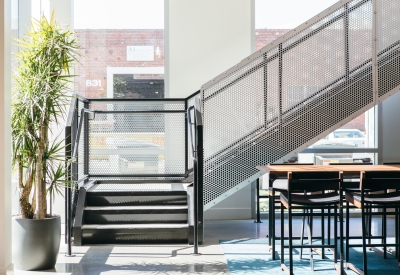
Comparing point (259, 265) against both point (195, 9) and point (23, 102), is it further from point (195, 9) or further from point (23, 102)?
point (195, 9)

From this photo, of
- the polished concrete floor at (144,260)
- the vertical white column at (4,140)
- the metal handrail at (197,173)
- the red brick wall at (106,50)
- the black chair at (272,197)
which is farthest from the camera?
the red brick wall at (106,50)

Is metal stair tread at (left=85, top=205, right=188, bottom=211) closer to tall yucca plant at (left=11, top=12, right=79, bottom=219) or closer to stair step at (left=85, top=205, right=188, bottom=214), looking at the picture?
stair step at (left=85, top=205, right=188, bottom=214)

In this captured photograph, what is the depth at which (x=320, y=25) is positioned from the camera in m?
7.08

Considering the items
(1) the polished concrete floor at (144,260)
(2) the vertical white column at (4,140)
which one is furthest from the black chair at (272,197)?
(2) the vertical white column at (4,140)

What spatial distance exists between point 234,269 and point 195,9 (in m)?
4.42

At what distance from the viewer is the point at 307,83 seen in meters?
7.13

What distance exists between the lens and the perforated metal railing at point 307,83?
711 cm

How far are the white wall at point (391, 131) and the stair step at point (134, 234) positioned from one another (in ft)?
12.3

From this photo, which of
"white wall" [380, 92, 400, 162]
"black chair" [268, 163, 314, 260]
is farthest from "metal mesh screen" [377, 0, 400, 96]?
"white wall" [380, 92, 400, 162]

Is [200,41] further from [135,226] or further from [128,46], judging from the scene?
[135,226]

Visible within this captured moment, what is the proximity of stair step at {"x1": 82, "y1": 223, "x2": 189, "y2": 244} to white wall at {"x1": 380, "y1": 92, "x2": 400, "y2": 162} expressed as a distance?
12.3ft

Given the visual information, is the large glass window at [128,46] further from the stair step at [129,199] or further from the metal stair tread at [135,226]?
the metal stair tread at [135,226]

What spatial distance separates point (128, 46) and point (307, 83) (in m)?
3.17

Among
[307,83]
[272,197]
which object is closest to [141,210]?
[272,197]
